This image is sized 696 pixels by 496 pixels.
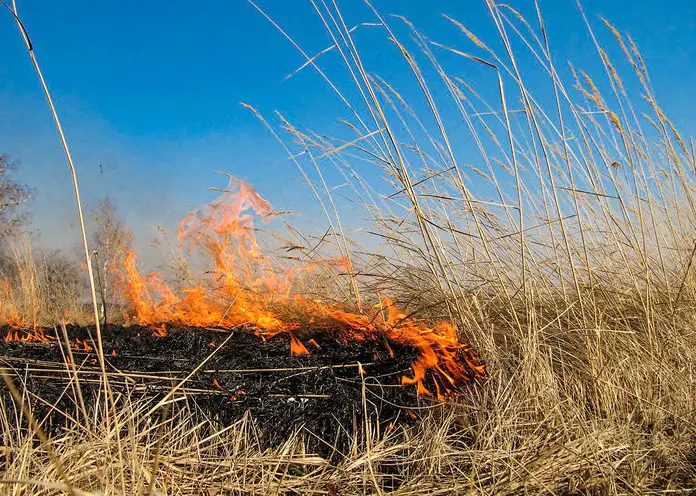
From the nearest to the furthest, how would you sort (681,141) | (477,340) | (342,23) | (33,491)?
1. (33,491)
2. (342,23)
3. (477,340)
4. (681,141)

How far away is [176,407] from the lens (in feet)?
5.93

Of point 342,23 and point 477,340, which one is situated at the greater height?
point 342,23

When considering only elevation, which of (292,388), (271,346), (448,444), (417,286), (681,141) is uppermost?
(681,141)

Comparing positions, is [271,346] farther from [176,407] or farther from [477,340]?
[477,340]

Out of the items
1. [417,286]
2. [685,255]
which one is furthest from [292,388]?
[685,255]

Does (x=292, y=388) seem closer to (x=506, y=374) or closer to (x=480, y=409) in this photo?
(x=480, y=409)

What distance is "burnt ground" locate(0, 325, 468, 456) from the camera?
1.79 metres

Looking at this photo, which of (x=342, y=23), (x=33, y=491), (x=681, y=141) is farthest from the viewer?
(x=681, y=141)

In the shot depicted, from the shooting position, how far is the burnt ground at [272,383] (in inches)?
70.4

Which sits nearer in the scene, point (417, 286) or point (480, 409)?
point (480, 409)

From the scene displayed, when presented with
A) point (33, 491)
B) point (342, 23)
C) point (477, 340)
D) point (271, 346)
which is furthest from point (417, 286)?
point (33, 491)

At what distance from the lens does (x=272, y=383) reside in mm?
1844

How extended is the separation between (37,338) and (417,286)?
206 cm

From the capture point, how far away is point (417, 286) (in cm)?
276
